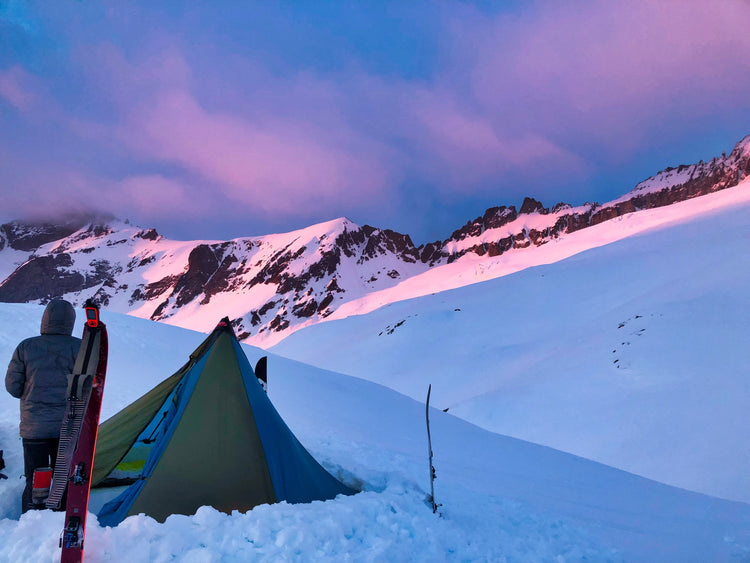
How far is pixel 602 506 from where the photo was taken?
6836 mm

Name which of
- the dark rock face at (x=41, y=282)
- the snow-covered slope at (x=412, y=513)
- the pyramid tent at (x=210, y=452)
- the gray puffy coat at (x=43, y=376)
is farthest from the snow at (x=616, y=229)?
the dark rock face at (x=41, y=282)

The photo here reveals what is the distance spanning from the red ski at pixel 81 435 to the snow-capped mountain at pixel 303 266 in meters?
94.7

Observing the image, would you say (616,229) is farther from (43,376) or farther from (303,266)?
(303,266)

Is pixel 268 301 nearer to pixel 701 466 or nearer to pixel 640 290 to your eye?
pixel 640 290

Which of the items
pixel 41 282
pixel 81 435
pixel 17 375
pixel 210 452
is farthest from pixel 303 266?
pixel 81 435

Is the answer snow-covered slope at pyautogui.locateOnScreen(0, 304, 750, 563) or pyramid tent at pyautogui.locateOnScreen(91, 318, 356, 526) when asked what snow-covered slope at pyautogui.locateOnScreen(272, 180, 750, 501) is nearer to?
snow-covered slope at pyautogui.locateOnScreen(0, 304, 750, 563)

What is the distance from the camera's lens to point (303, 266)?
138500 mm

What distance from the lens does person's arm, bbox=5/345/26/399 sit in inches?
161

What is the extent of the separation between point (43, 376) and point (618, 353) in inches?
685

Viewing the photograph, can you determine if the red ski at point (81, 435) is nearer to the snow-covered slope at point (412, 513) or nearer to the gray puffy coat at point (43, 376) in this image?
the snow-covered slope at point (412, 513)

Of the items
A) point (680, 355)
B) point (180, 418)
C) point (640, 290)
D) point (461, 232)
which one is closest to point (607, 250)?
point (640, 290)

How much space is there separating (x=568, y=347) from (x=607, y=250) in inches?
883

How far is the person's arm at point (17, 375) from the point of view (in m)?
4.08

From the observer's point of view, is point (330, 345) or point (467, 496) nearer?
point (467, 496)
